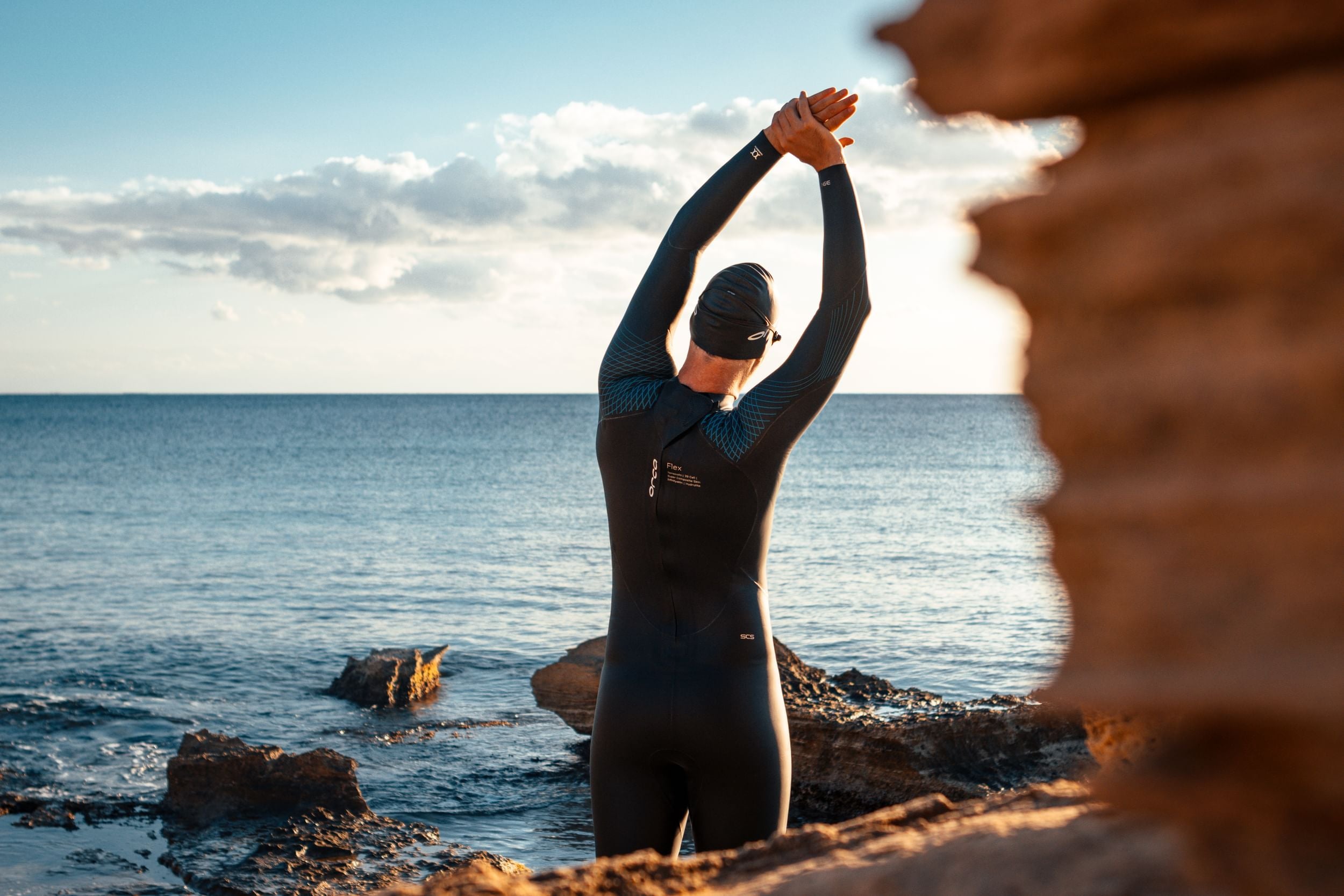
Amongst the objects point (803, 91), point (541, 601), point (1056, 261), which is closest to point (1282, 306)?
point (1056, 261)

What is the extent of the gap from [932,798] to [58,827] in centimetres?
1063

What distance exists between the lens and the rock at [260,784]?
9625mm

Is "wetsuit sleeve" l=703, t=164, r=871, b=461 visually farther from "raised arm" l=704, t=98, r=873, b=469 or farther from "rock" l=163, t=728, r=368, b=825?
"rock" l=163, t=728, r=368, b=825

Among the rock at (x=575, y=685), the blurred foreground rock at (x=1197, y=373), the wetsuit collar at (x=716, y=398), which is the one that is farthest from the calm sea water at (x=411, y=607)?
the wetsuit collar at (x=716, y=398)

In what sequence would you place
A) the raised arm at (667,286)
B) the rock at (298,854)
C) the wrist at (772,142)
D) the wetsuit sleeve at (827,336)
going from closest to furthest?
Result: 1. the wetsuit sleeve at (827,336)
2. the wrist at (772,142)
3. the raised arm at (667,286)
4. the rock at (298,854)

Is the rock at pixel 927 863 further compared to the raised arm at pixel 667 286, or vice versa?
the raised arm at pixel 667 286

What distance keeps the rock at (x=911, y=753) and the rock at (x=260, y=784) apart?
3033mm

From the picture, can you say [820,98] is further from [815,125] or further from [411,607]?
[411,607]

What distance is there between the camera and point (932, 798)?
2.22 meters

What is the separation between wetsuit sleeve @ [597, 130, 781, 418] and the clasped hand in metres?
0.11

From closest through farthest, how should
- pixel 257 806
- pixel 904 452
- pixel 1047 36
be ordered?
pixel 1047 36 < pixel 257 806 < pixel 904 452

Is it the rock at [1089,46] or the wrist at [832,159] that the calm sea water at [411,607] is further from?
the wrist at [832,159]

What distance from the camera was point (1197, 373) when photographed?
35.6 inches

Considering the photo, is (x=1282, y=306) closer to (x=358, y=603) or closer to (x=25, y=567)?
(x=358, y=603)
